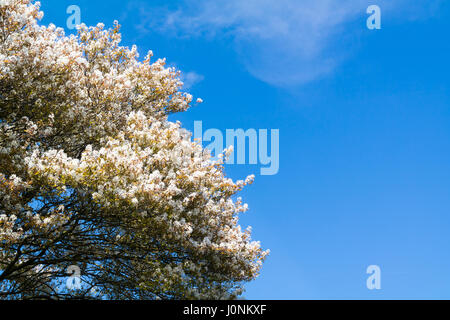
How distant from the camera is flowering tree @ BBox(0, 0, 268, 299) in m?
12.9

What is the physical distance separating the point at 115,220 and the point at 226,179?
4242 millimetres

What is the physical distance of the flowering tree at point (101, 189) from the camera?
12945 millimetres

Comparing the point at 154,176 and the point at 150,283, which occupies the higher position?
the point at 154,176

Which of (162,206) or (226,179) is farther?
(226,179)

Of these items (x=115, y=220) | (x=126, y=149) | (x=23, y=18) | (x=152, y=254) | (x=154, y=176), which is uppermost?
(x=23, y=18)

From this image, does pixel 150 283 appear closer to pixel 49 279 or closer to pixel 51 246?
pixel 51 246

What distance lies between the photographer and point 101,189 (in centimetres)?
1257

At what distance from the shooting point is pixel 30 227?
13484 mm

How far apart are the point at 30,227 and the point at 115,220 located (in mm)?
2602
